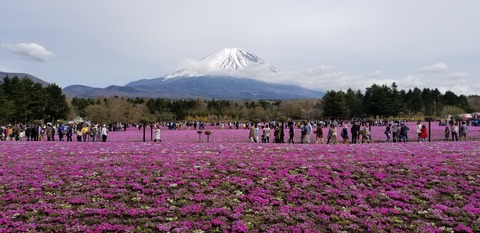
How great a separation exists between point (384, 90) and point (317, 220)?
104891 mm

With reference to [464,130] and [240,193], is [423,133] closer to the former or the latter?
[464,130]

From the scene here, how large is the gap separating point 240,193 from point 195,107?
12416 centimetres

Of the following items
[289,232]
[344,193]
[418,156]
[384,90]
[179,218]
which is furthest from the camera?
[384,90]

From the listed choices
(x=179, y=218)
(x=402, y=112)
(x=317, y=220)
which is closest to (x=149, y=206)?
(x=179, y=218)

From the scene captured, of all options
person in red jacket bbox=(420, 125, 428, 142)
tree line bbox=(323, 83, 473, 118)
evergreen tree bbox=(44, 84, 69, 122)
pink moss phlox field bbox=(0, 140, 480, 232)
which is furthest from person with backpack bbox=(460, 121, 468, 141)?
evergreen tree bbox=(44, 84, 69, 122)

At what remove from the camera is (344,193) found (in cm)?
1366

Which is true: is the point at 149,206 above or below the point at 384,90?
below

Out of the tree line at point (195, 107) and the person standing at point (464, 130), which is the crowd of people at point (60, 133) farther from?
the person standing at point (464, 130)

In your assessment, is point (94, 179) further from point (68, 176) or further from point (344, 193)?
point (344, 193)

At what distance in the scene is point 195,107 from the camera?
13625cm

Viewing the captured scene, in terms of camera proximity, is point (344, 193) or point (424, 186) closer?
point (344, 193)

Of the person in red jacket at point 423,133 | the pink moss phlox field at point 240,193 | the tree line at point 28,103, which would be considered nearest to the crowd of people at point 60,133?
the pink moss phlox field at point 240,193

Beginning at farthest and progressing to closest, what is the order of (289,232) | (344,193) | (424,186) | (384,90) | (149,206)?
1. (384,90)
2. (424,186)
3. (344,193)
4. (149,206)
5. (289,232)

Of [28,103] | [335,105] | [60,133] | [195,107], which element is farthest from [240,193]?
[195,107]
